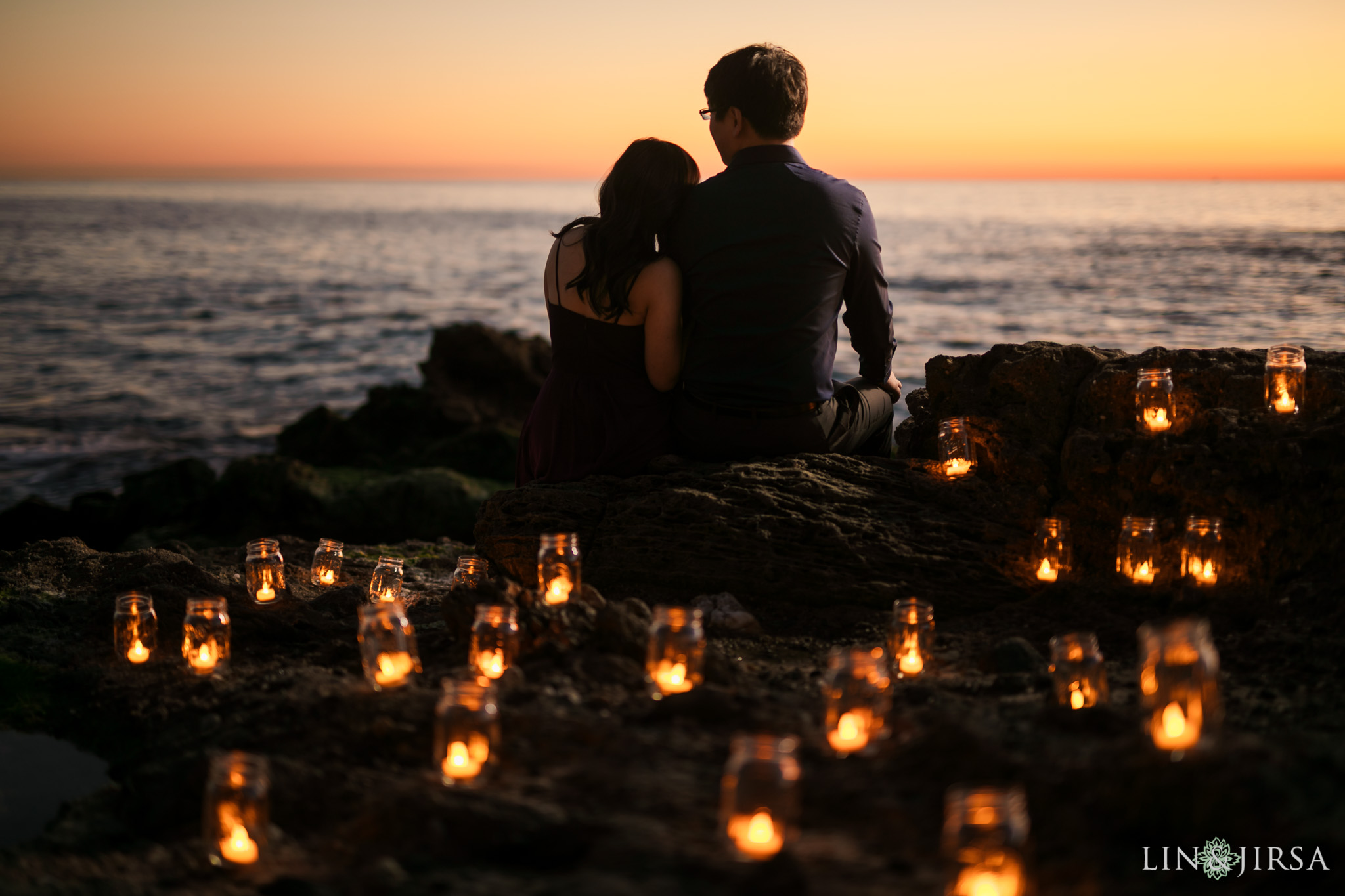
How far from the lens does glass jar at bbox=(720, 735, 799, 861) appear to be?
2664mm

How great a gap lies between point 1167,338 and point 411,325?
862 inches

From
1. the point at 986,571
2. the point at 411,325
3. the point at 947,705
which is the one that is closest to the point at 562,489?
the point at 986,571

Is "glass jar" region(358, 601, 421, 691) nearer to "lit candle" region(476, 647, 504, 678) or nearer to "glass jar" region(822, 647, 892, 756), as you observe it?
"lit candle" region(476, 647, 504, 678)

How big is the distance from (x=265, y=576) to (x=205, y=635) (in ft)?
3.77

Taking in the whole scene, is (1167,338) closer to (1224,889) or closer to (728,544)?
(728,544)

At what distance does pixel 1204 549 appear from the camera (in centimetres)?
490

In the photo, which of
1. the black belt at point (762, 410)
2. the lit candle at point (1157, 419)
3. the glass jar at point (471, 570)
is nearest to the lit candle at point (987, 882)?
the black belt at point (762, 410)

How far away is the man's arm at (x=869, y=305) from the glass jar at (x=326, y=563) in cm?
364

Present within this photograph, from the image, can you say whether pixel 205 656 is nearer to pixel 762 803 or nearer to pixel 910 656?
pixel 762 803

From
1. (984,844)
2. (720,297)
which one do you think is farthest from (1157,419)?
(984,844)

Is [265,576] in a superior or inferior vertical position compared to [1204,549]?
inferior

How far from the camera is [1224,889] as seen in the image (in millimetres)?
2430

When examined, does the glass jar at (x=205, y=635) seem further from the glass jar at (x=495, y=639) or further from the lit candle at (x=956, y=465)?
the lit candle at (x=956, y=465)

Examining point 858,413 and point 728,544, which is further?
point 858,413
